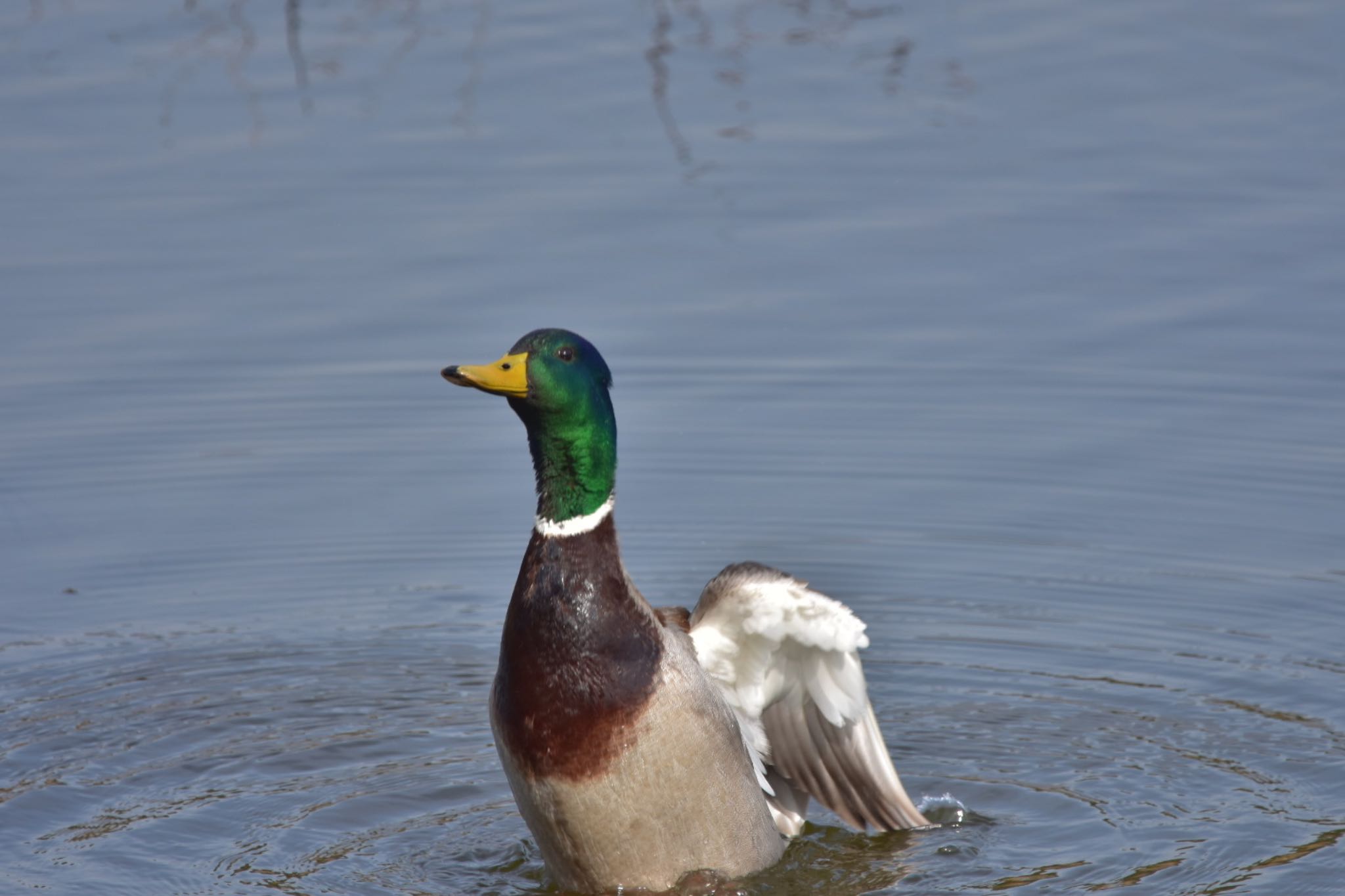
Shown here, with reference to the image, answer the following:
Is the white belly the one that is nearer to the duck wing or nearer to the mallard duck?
the mallard duck

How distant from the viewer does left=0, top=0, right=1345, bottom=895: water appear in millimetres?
7227

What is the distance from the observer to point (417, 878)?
6695 mm

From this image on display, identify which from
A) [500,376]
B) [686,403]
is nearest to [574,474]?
[500,376]

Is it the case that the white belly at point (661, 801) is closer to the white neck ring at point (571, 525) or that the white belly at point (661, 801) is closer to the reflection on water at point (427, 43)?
the white neck ring at point (571, 525)

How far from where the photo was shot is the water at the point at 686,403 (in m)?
7.23

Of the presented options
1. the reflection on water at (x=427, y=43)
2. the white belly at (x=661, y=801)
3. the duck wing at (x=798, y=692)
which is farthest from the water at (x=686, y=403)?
the white belly at (x=661, y=801)

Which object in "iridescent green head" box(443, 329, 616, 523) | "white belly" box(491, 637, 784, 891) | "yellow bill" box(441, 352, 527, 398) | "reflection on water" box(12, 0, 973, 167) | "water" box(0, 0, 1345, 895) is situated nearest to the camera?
"yellow bill" box(441, 352, 527, 398)

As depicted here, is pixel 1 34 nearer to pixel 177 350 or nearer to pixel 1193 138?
pixel 177 350

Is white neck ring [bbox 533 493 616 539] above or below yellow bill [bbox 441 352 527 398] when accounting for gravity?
below

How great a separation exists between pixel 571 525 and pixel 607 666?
0.40 metres

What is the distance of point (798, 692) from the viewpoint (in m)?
6.79

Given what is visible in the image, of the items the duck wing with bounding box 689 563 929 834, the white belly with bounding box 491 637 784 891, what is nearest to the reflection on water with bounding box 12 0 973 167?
the duck wing with bounding box 689 563 929 834

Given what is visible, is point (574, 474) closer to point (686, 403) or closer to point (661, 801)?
point (661, 801)

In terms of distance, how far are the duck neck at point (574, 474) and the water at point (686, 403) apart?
1.22 m
